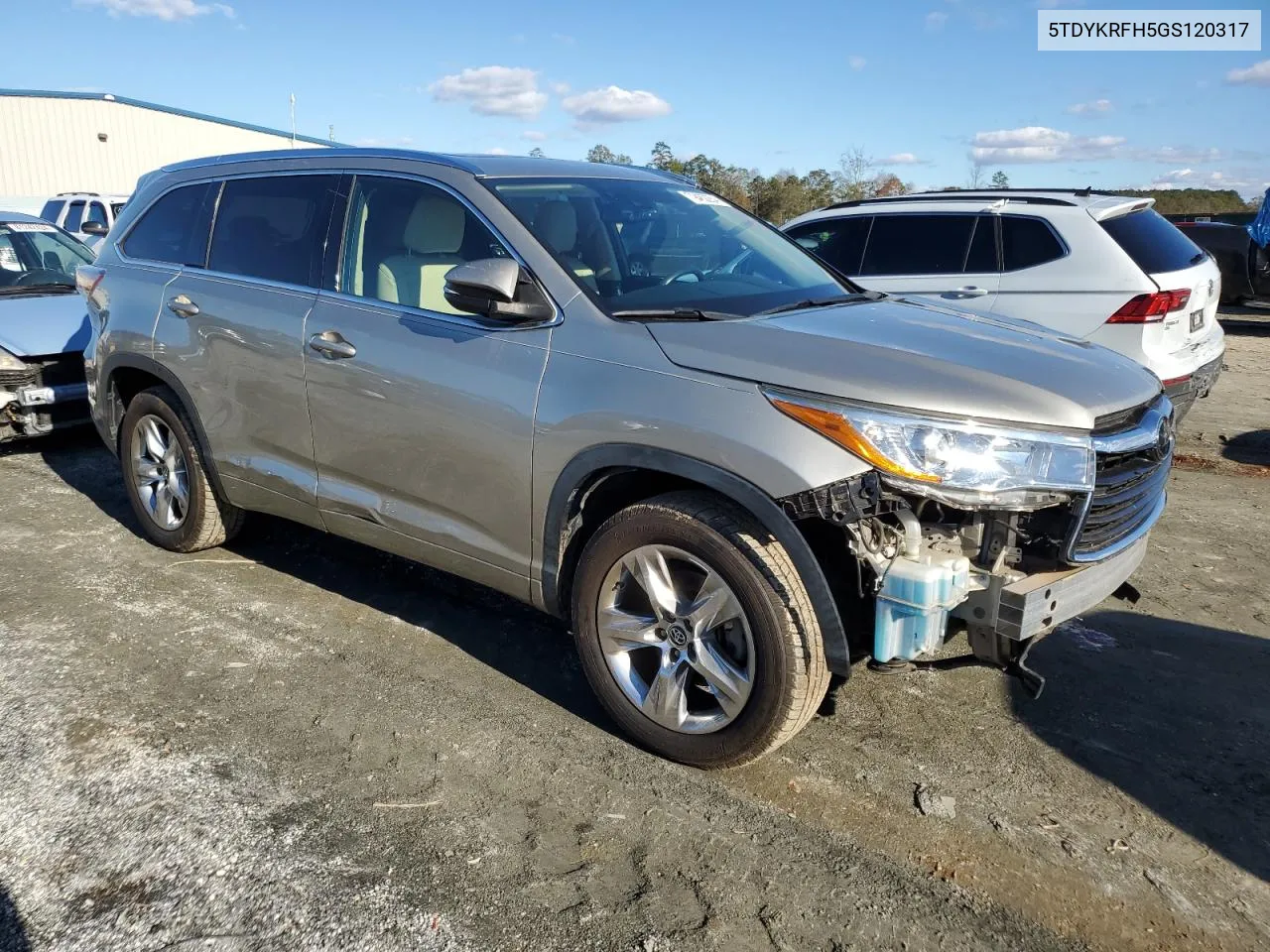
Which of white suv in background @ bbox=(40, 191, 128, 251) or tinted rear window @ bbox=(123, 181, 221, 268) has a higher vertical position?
white suv in background @ bbox=(40, 191, 128, 251)

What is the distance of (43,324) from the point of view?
7.43 meters

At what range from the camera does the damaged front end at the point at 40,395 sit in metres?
7.05

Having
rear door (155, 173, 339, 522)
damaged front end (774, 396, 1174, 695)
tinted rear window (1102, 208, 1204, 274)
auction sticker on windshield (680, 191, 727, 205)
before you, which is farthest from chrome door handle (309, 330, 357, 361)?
tinted rear window (1102, 208, 1204, 274)

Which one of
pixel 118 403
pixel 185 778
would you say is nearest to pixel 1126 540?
pixel 185 778

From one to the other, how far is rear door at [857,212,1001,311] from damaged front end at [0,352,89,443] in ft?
19.1

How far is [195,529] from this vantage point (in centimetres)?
512

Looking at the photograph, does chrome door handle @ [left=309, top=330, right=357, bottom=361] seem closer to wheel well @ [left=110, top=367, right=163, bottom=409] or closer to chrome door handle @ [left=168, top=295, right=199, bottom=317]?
chrome door handle @ [left=168, top=295, right=199, bottom=317]

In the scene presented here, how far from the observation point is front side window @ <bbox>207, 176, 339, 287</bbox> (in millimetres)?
4336

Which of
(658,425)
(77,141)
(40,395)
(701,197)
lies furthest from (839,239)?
(77,141)

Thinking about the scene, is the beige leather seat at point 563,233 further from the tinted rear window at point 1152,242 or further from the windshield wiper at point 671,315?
the tinted rear window at point 1152,242

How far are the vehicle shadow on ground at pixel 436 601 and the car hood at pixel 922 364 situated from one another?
142 centimetres

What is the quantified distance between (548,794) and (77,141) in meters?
35.8

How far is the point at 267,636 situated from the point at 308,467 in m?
0.75

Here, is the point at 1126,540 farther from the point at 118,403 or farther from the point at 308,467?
the point at 118,403
